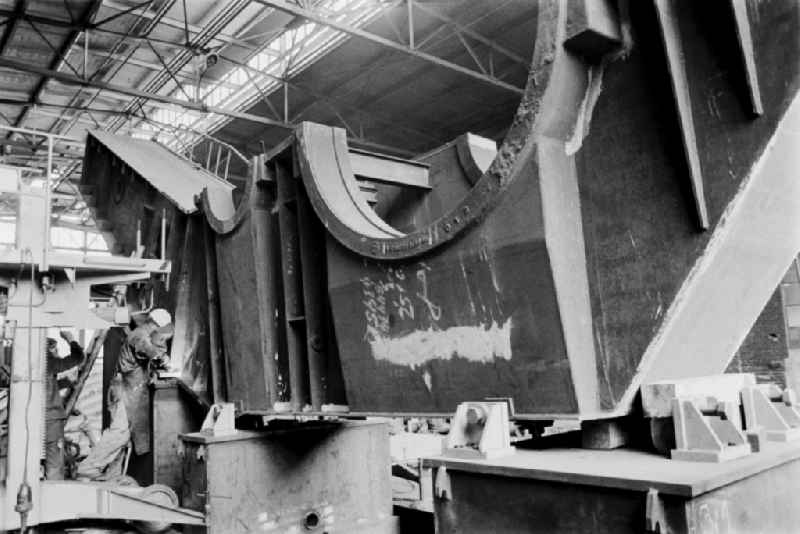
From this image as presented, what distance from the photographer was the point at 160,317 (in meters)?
5.56

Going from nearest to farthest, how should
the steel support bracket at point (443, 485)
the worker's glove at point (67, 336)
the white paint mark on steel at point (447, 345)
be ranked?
1. the steel support bracket at point (443, 485)
2. the white paint mark on steel at point (447, 345)
3. the worker's glove at point (67, 336)

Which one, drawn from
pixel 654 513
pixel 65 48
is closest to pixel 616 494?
pixel 654 513

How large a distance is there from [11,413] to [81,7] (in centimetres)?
938

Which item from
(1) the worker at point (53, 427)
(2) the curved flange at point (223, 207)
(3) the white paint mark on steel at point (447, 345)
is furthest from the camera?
(1) the worker at point (53, 427)

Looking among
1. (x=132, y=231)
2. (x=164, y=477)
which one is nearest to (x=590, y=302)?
(x=164, y=477)

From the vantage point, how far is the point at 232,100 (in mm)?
15188

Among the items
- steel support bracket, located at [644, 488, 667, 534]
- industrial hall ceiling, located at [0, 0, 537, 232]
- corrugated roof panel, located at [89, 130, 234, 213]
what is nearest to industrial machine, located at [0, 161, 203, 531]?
corrugated roof panel, located at [89, 130, 234, 213]

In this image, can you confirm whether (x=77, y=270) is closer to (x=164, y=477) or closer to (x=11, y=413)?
(x=11, y=413)

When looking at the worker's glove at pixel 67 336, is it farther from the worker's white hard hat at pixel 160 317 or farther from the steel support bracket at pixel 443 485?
the steel support bracket at pixel 443 485

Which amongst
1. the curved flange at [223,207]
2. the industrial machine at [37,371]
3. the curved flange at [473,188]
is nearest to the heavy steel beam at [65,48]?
the industrial machine at [37,371]

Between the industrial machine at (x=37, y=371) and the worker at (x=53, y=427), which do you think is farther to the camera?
the worker at (x=53, y=427)

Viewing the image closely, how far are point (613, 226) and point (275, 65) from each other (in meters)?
12.7

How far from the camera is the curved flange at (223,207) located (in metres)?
4.53

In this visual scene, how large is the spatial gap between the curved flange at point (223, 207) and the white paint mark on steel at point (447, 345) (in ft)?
5.25
